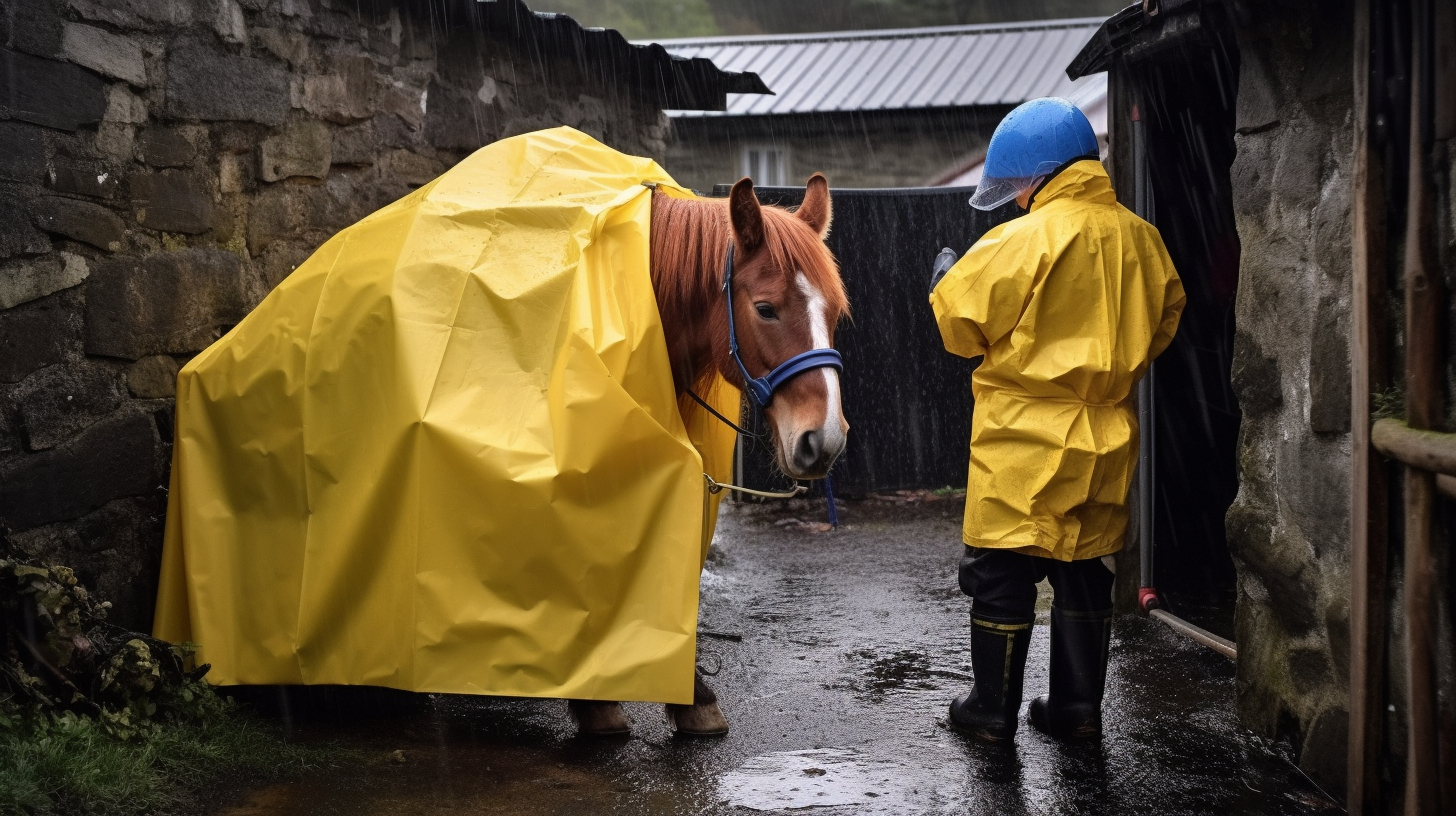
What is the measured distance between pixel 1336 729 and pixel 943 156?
16130 mm

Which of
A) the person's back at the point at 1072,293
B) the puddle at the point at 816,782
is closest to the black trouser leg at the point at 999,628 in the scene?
the puddle at the point at 816,782

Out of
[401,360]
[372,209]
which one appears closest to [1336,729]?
[401,360]

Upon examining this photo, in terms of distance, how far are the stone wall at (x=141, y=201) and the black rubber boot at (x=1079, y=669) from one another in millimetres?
2909

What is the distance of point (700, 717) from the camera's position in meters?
3.47

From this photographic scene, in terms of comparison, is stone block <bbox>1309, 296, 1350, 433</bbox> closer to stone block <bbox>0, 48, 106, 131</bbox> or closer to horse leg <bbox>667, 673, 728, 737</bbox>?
horse leg <bbox>667, 673, 728, 737</bbox>

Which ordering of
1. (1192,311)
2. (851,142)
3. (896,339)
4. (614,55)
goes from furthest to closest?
1. (851,142)
2. (896,339)
3. (614,55)
4. (1192,311)

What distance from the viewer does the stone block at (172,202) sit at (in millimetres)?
3543

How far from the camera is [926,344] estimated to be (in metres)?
7.97

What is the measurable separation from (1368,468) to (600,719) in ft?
7.33

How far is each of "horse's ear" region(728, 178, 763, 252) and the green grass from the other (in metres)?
1.91

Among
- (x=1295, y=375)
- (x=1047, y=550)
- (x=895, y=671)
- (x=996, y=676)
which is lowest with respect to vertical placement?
(x=895, y=671)

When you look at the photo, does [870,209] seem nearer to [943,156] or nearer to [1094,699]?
[1094,699]

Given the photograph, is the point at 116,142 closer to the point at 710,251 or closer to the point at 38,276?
the point at 38,276

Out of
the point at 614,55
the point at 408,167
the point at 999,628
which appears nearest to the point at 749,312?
the point at 999,628
